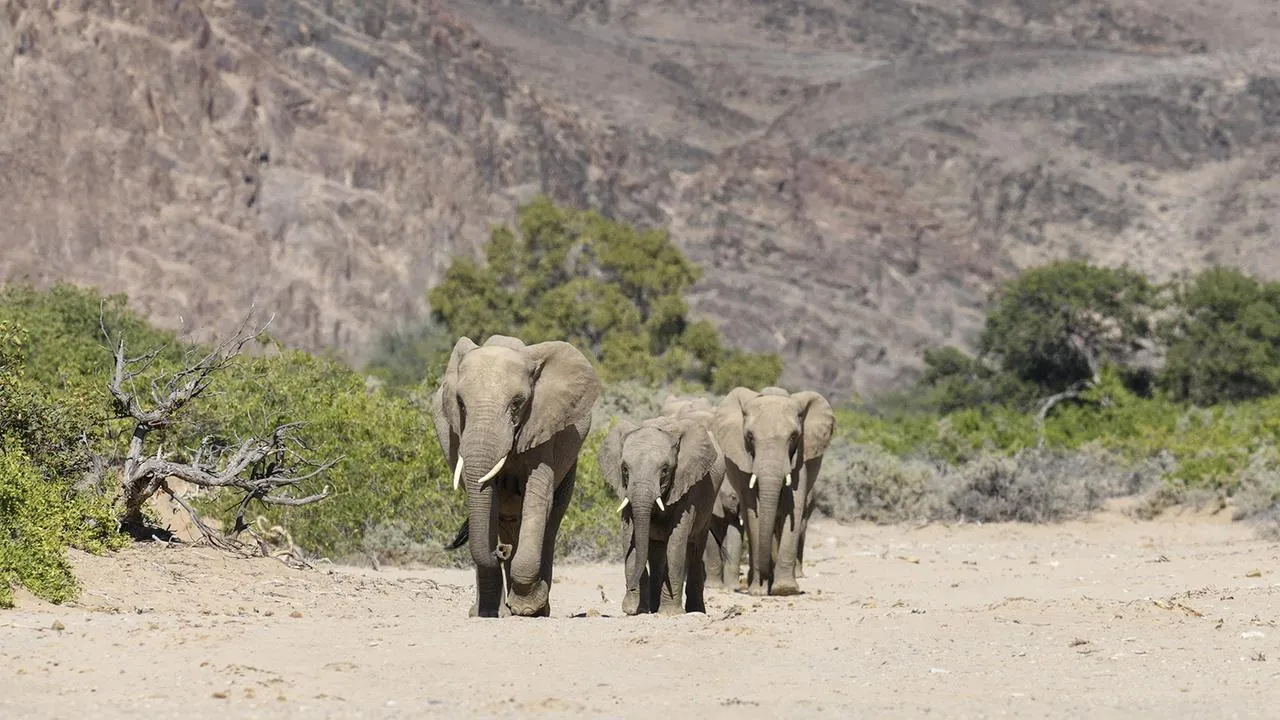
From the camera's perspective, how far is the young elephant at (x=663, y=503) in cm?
1419

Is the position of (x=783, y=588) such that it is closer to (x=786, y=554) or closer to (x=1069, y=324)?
(x=786, y=554)

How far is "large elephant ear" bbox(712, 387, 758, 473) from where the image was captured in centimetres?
1819

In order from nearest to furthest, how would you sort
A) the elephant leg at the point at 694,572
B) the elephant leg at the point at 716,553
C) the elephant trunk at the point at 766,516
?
the elephant leg at the point at 694,572 → the elephant trunk at the point at 766,516 → the elephant leg at the point at 716,553

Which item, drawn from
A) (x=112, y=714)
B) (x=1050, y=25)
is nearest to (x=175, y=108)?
(x=112, y=714)

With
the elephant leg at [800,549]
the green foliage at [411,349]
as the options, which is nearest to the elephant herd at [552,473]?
the elephant leg at [800,549]

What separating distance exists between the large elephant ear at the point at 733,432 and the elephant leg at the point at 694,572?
119 inches

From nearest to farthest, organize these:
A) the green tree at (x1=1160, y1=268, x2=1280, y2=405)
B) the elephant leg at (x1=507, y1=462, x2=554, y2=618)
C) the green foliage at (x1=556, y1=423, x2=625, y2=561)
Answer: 1. the elephant leg at (x1=507, y1=462, x2=554, y2=618)
2. the green foliage at (x1=556, y1=423, x2=625, y2=561)
3. the green tree at (x1=1160, y1=268, x2=1280, y2=405)

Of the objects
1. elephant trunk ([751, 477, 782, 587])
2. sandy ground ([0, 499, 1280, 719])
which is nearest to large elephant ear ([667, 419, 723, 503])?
sandy ground ([0, 499, 1280, 719])

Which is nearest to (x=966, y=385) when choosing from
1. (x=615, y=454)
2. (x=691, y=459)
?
(x=615, y=454)

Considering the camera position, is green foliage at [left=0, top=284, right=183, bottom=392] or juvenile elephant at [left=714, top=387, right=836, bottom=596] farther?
green foliage at [left=0, top=284, right=183, bottom=392]

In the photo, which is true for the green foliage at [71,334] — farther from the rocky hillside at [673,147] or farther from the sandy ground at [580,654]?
the rocky hillside at [673,147]

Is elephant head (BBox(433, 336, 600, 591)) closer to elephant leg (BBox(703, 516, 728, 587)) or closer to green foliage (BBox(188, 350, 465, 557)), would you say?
elephant leg (BBox(703, 516, 728, 587))

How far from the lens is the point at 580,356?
13305 mm

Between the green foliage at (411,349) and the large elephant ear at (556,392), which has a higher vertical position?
the large elephant ear at (556,392)
